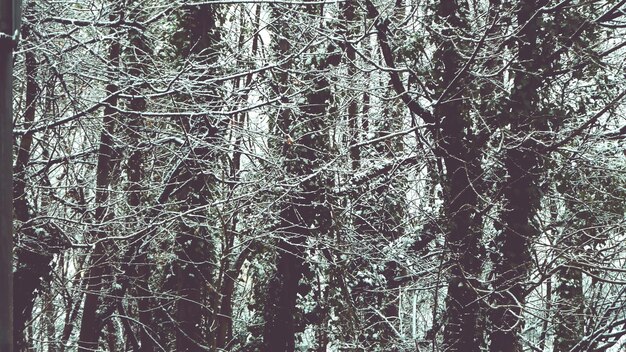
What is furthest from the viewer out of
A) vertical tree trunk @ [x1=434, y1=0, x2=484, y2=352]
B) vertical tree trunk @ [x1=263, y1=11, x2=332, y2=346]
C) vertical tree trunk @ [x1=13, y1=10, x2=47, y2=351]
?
vertical tree trunk @ [x1=263, y1=11, x2=332, y2=346]

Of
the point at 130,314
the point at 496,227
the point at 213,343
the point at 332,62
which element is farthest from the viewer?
the point at 130,314

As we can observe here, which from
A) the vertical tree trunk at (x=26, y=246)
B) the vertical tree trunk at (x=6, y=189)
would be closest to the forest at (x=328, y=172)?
the vertical tree trunk at (x=26, y=246)

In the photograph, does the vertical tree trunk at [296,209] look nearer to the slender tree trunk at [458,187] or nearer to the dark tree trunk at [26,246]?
the slender tree trunk at [458,187]

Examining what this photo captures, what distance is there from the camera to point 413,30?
43.4ft

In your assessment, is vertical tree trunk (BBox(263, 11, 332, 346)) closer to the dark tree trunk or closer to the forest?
the forest

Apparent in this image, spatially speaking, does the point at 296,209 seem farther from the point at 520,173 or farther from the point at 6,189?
the point at 6,189

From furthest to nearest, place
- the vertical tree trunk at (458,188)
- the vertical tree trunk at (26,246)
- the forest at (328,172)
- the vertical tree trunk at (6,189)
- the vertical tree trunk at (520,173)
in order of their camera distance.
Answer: the vertical tree trunk at (458,188) → the vertical tree trunk at (520,173) → the forest at (328,172) → the vertical tree trunk at (26,246) → the vertical tree trunk at (6,189)

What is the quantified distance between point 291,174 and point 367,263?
7.05ft

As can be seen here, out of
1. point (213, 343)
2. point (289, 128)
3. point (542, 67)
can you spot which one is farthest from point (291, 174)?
point (542, 67)

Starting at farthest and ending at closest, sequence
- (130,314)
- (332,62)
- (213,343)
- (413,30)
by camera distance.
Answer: (130,314) → (332,62) → (413,30) → (213,343)

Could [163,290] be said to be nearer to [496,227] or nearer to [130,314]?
[130,314]

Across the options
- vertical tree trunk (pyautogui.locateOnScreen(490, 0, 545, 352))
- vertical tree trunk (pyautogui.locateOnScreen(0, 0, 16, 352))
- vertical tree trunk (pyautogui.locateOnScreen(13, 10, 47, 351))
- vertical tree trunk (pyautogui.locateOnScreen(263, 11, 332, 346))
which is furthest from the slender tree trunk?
vertical tree trunk (pyautogui.locateOnScreen(0, 0, 16, 352))

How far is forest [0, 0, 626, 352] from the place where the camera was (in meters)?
9.99

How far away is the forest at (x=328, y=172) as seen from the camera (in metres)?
9.99
